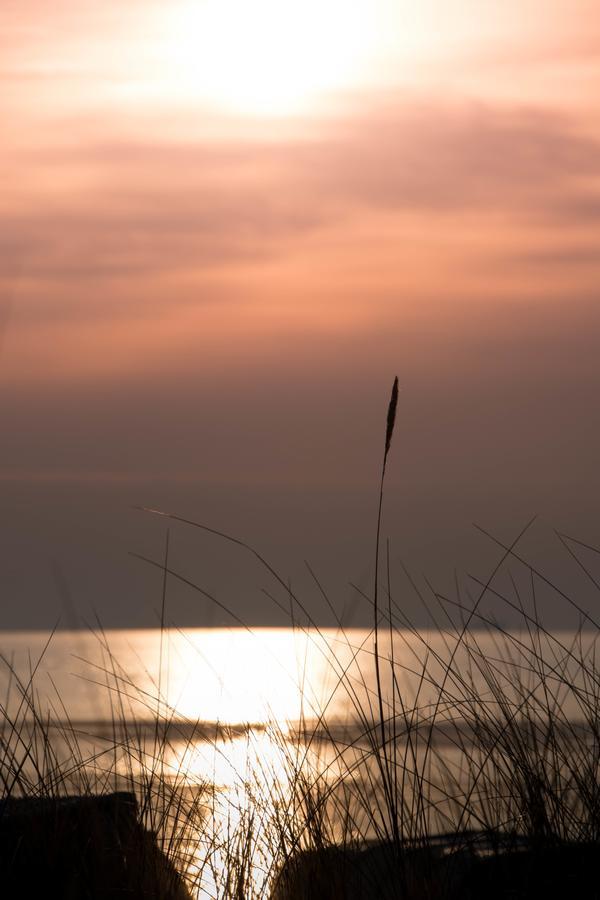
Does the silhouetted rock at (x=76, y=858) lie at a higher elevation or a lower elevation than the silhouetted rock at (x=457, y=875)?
higher

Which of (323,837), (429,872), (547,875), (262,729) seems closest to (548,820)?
(547,875)

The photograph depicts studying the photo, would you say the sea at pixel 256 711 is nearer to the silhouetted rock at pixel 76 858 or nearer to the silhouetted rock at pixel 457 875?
the silhouetted rock at pixel 76 858

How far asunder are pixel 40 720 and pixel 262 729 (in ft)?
2.16

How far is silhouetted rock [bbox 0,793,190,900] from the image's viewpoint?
2.06 meters

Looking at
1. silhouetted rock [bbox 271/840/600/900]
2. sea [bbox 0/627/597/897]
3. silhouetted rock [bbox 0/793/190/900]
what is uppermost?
sea [bbox 0/627/597/897]

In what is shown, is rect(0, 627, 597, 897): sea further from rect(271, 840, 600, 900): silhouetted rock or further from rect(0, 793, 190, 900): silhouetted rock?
rect(271, 840, 600, 900): silhouetted rock

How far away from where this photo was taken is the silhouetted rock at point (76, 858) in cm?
206

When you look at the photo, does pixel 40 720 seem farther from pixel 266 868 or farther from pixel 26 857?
pixel 266 868

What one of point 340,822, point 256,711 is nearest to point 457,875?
point 340,822

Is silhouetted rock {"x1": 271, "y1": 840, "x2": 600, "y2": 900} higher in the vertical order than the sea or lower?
lower

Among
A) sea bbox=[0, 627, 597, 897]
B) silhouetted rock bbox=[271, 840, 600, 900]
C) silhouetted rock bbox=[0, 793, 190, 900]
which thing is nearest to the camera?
silhouetted rock bbox=[271, 840, 600, 900]

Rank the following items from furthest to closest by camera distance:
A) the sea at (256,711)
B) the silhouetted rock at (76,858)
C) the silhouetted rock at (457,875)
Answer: the sea at (256,711), the silhouetted rock at (76,858), the silhouetted rock at (457,875)

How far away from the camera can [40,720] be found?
8.65ft

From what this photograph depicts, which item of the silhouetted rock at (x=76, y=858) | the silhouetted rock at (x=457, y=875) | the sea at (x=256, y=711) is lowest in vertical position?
the silhouetted rock at (x=457, y=875)
